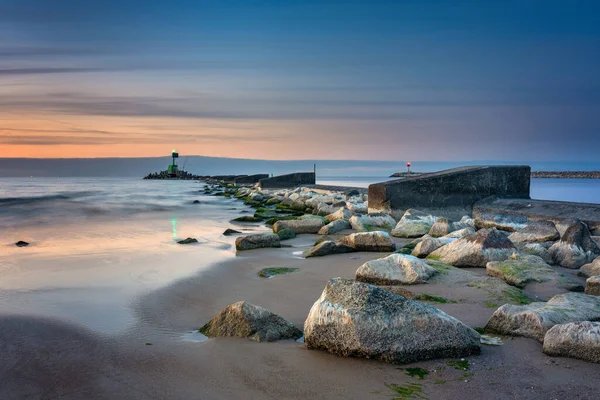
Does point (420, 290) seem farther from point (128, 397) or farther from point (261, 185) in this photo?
point (261, 185)

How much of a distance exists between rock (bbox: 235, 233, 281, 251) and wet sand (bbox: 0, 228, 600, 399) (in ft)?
9.30

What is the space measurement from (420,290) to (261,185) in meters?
22.5

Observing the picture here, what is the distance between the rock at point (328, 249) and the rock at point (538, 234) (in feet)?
6.25

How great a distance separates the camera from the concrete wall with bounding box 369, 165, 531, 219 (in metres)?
8.52

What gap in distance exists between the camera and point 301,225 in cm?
822

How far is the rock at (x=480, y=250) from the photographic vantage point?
15.1ft

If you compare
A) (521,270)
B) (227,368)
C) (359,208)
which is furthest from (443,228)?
(227,368)

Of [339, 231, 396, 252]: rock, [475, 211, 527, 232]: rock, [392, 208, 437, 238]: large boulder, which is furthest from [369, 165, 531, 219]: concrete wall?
[339, 231, 396, 252]: rock

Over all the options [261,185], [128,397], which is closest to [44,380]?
[128,397]

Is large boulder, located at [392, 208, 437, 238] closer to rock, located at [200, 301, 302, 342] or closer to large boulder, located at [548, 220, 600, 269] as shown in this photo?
large boulder, located at [548, 220, 600, 269]

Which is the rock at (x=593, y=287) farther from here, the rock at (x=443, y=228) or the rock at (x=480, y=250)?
the rock at (x=443, y=228)

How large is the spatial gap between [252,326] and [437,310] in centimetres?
107

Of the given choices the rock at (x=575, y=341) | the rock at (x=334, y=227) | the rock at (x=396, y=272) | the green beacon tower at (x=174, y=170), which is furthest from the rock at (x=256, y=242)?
the green beacon tower at (x=174, y=170)

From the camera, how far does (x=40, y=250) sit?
7109 mm
